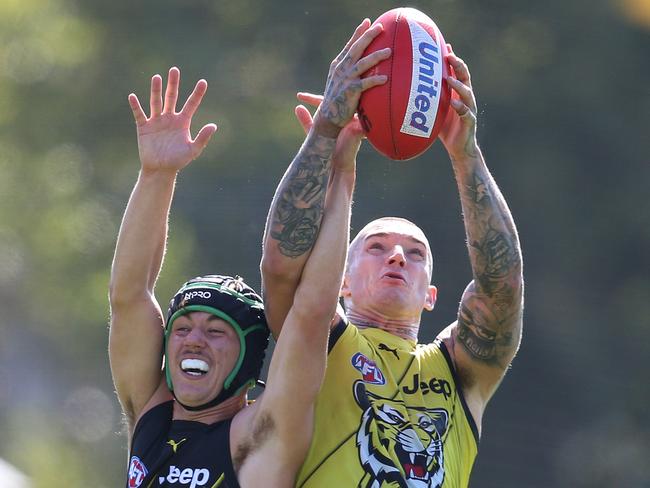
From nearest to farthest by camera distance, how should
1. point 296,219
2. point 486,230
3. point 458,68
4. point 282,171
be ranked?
point 296,219, point 458,68, point 486,230, point 282,171

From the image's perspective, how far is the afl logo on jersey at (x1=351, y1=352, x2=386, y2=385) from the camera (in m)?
4.57

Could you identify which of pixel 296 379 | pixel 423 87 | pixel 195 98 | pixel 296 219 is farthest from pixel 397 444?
pixel 195 98

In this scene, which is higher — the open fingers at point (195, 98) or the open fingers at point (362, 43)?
the open fingers at point (362, 43)

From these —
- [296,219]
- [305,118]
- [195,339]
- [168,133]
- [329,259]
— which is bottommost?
[195,339]

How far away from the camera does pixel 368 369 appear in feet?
15.1

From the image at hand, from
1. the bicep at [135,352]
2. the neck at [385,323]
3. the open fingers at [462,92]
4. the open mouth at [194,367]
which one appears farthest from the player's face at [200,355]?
the open fingers at [462,92]

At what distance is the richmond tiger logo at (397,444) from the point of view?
171 inches

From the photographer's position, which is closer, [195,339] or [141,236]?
[195,339]

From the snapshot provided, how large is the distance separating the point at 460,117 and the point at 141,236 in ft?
4.09

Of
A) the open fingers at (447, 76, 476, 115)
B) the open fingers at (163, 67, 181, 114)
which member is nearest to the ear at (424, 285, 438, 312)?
the open fingers at (447, 76, 476, 115)

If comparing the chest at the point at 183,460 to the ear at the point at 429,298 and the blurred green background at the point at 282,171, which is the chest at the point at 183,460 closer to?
the ear at the point at 429,298

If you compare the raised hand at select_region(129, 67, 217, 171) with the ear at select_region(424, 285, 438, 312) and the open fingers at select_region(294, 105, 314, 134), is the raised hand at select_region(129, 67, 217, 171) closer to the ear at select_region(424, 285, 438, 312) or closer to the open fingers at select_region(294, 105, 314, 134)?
the open fingers at select_region(294, 105, 314, 134)

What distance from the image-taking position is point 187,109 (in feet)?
15.9

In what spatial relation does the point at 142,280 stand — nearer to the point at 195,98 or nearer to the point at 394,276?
the point at 195,98
